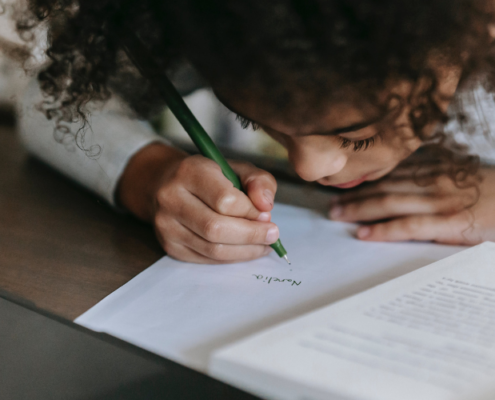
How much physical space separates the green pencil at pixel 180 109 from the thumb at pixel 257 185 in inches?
0.5

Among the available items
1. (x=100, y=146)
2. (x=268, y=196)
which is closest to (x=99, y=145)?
(x=100, y=146)

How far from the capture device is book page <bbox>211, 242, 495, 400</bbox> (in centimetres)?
23

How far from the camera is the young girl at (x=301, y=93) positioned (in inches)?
11.5

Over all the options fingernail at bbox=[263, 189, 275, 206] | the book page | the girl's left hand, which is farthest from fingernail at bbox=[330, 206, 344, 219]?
the book page

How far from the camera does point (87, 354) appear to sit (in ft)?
1.09

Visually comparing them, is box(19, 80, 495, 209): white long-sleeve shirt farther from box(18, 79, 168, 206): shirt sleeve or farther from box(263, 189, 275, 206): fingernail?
box(263, 189, 275, 206): fingernail

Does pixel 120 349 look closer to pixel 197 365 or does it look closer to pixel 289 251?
pixel 197 365

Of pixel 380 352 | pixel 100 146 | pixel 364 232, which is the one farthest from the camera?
pixel 100 146

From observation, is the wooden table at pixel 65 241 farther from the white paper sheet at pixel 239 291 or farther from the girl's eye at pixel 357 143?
the girl's eye at pixel 357 143

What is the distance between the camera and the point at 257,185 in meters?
0.47

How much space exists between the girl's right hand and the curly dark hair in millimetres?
118

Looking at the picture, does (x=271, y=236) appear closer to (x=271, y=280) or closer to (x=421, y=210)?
(x=271, y=280)

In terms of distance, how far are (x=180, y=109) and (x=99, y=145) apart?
0.75 feet

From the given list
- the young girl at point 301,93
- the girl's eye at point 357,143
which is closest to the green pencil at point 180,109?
the young girl at point 301,93
